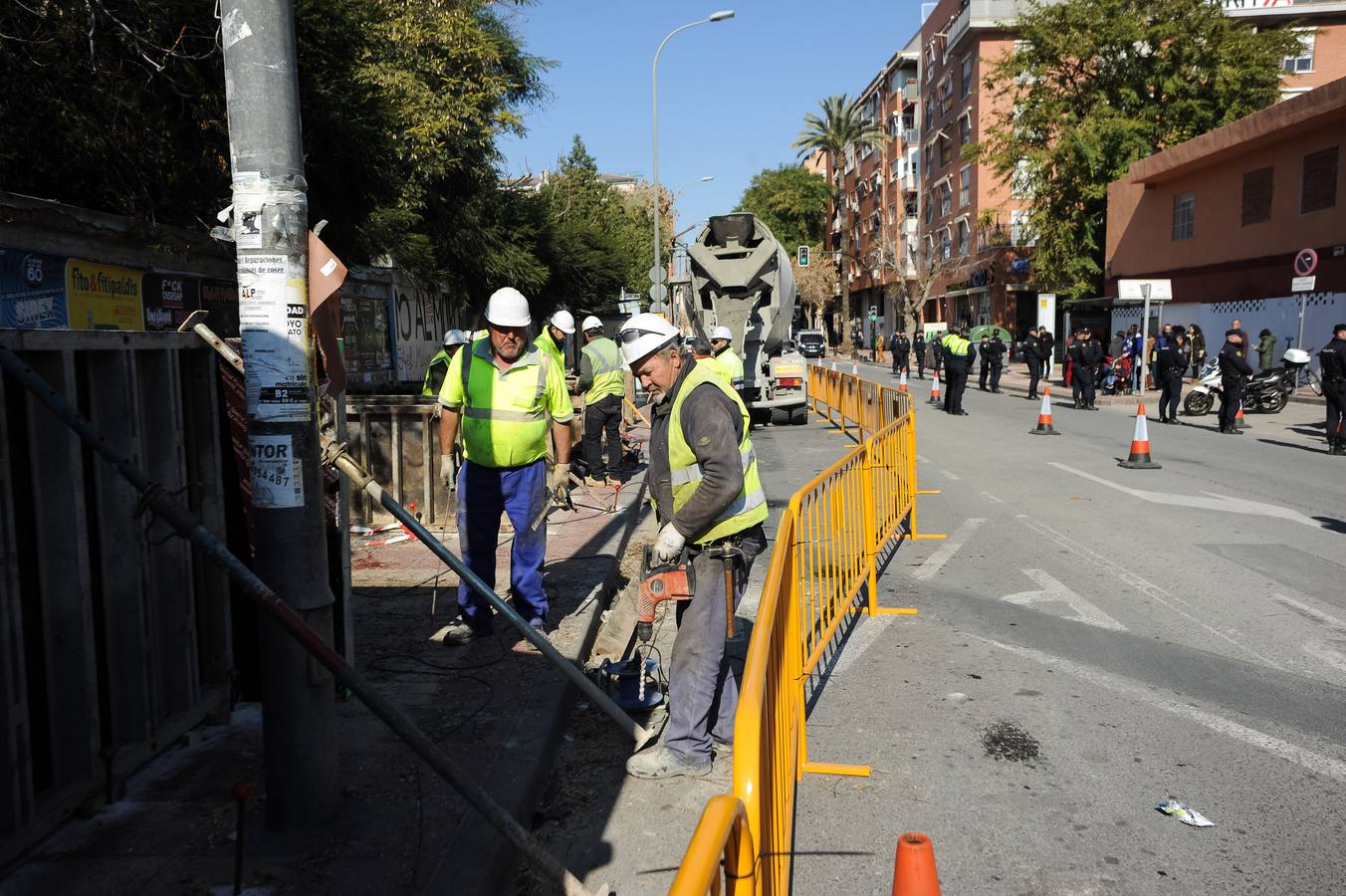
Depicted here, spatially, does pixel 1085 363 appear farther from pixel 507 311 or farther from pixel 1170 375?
pixel 507 311

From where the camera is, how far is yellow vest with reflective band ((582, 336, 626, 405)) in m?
12.6

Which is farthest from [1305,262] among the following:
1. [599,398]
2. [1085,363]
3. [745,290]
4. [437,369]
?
[437,369]

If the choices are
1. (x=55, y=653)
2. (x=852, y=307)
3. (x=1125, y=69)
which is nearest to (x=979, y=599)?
(x=55, y=653)

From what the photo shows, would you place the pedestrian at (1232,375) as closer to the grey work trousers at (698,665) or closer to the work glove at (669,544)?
the grey work trousers at (698,665)

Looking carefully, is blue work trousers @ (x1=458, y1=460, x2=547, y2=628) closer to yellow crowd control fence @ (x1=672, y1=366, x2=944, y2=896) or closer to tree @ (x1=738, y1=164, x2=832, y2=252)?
yellow crowd control fence @ (x1=672, y1=366, x2=944, y2=896)

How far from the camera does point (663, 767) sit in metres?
4.43

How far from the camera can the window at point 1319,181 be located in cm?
2692

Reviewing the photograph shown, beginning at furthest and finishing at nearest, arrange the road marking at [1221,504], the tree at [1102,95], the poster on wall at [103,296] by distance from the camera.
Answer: the tree at [1102,95] → the road marking at [1221,504] → the poster on wall at [103,296]

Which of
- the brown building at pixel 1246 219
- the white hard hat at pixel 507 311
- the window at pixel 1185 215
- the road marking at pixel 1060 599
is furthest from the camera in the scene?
the window at pixel 1185 215

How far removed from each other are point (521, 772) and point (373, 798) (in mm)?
596

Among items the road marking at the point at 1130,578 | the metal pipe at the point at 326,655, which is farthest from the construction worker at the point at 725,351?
the metal pipe at the point at 326,655

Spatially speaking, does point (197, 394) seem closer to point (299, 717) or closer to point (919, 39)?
point (299, 717)

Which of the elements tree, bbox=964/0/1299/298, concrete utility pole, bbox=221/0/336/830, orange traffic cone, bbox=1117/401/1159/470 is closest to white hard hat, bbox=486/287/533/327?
concrete utility pole, bbox=221/0/336/830

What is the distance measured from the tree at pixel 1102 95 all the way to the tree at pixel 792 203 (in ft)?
149
